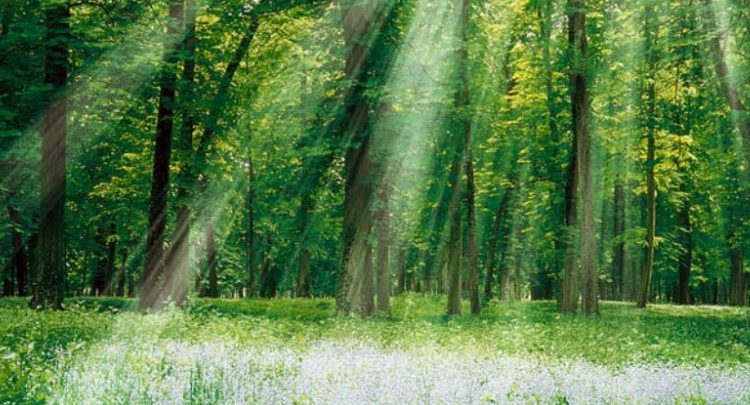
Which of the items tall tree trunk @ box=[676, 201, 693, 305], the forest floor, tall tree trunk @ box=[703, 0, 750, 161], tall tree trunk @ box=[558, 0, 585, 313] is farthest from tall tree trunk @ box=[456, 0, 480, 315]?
tall tree trunk @ box=[676, 201, 693, 305]

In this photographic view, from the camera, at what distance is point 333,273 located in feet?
203

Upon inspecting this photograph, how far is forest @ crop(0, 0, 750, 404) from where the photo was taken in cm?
837

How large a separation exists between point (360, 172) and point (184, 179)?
23.3 ft

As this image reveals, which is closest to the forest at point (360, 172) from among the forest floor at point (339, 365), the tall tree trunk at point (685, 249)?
the forest floor at point (339, 365)

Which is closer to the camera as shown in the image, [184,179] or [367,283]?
Result: [367,283]

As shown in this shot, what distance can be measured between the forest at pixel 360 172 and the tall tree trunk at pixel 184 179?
0.36ft

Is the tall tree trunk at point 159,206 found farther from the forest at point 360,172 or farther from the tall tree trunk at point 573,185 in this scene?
the tall tree trunk at point 573,185

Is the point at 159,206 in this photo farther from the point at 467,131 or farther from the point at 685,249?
the point at 685,249

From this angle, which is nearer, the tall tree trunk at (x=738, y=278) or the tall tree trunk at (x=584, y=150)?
the tall tree trunk at (x=584, y=150)

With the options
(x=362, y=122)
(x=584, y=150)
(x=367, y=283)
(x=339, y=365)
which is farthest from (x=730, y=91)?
(x=339, y=365)

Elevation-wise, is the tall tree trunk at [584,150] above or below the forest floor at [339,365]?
above

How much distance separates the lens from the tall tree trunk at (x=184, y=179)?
69.4ft

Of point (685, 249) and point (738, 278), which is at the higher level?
point (685, 249)

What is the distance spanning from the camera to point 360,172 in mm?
18047
